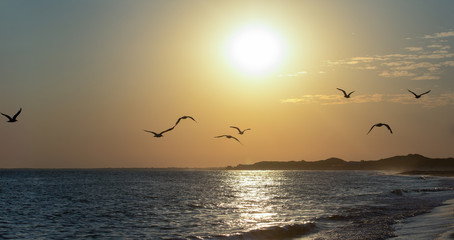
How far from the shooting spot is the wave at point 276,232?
94.1 ft

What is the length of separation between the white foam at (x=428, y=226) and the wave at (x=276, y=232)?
216 inches

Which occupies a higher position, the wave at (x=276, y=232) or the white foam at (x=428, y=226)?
the white foam at (x=428, y=226)

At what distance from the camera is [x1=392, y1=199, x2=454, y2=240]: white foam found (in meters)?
24.7

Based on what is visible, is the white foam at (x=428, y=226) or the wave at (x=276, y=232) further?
the wave at (x=276, y=232)

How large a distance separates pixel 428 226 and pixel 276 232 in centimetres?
888

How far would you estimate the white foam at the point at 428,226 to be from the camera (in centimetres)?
2473

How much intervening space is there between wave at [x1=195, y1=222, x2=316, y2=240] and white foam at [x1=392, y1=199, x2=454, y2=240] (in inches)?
216

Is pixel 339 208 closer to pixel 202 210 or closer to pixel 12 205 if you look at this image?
pixel 202 210

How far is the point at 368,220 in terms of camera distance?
1334 inches

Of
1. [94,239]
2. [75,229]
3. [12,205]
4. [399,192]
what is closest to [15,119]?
[75,229]

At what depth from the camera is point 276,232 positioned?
29938mm

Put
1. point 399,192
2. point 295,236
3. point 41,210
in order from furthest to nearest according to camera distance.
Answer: point 399,192 < point 41,210 < point 295,236

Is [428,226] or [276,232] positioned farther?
[276,232]

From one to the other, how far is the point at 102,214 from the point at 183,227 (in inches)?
514
